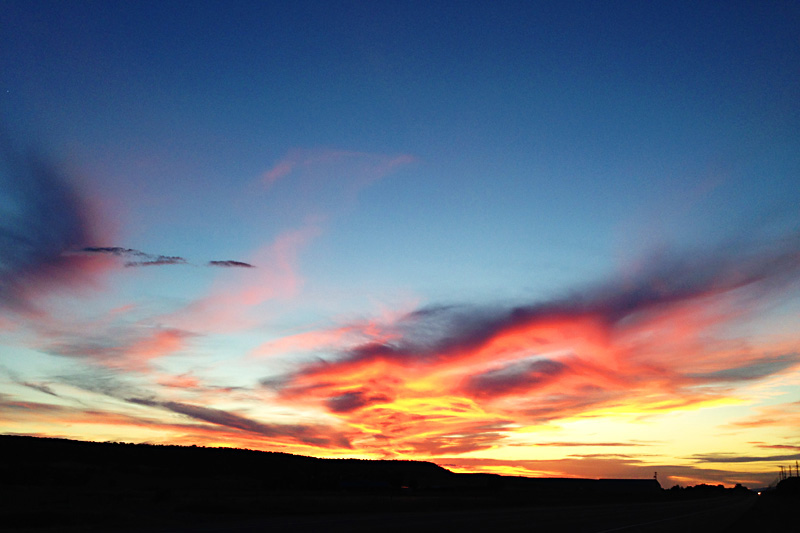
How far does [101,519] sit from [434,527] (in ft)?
67.8

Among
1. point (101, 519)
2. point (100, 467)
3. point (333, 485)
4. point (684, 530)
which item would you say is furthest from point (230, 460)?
point (684, 530)

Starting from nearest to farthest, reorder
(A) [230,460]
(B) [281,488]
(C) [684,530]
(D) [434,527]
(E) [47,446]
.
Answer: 1. (D) [434,527]
2. (C) [684,530]
3. (B) [281,488]
4. (E) [47,446]
5. (A) [230,460]

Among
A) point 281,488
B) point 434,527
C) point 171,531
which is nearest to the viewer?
point 171,531

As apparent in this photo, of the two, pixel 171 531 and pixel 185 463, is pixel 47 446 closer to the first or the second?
pixel 185 463

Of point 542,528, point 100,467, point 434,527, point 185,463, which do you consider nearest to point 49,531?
point 434,527

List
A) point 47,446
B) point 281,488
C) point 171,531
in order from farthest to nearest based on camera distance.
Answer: point 47,446
point 281,488
point 171,531

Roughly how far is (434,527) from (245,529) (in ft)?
30.6

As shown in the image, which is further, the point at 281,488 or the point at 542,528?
the point at 281,488

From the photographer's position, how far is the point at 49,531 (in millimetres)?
25828

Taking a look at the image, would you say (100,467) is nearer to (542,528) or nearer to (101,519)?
(101,519)

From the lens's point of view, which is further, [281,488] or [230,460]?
[230,460]

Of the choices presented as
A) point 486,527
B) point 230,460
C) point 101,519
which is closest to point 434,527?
point 486,527

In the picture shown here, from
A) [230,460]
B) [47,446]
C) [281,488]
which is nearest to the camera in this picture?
[281,488]

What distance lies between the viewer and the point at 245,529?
25.8 m
